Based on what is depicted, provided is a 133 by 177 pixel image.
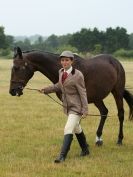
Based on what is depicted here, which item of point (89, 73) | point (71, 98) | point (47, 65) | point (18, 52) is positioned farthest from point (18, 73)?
point (89, 73)

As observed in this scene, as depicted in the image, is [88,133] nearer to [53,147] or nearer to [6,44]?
[53,147]

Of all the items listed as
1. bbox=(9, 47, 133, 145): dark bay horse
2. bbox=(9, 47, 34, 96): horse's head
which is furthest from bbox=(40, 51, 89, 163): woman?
bbox=(9, 47, 34, 96): horse's head

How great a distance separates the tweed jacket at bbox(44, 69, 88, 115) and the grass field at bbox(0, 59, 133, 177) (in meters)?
0.96

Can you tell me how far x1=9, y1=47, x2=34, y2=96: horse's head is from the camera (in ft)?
28.2

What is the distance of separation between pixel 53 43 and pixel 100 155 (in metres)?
152

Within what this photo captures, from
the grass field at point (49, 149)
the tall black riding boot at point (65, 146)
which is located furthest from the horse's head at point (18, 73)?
the tall black riding boot at point (65, 146)

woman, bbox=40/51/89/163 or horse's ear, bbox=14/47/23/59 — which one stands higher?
horse's ear, bbox=14/47/23/59

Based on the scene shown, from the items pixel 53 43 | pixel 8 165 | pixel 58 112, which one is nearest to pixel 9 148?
pixel 8 165

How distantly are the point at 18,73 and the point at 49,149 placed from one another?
1.68 meters

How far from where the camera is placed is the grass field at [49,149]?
24.0 ft

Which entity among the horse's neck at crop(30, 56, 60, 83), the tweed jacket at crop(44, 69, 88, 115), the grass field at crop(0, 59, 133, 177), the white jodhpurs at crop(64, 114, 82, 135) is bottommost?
the grass field at crop(0, 59, 133, 177)

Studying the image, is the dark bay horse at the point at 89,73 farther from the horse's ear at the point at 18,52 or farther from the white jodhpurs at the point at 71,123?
the white jodhpurs at the point at 71,123

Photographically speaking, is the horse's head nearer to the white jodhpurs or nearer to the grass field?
the grass field

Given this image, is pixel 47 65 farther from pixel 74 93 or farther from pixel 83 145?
pixel 83 145
